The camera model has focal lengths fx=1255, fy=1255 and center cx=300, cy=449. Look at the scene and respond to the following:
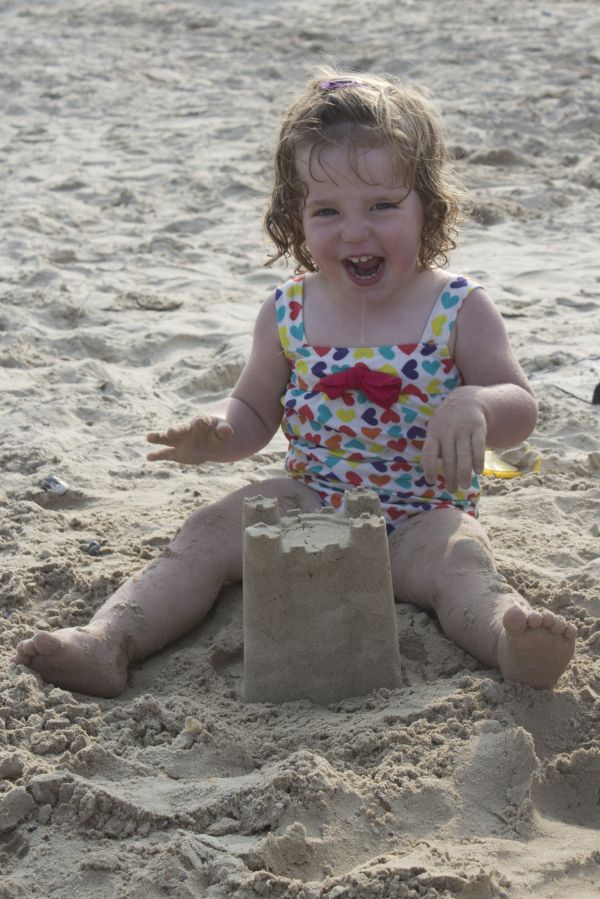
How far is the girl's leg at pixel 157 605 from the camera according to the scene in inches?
95.0

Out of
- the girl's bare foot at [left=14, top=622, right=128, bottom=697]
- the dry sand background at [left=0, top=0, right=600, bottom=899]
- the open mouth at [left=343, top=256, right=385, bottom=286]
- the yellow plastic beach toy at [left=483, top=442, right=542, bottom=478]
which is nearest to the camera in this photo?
the dry sand background at [left=0, top=0, right=600, bottom=899]

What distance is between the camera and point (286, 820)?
6.32 ft

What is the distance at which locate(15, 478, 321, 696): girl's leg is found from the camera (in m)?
2.41

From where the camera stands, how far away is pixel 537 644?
2201 mm

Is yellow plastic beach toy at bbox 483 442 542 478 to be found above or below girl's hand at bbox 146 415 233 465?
below

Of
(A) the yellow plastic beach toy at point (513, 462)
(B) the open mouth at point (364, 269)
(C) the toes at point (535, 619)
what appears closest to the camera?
(C) the toes at point (535, 619)

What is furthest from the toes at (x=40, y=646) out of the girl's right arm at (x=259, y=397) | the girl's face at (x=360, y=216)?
the girl's face at (x=360, y=216)

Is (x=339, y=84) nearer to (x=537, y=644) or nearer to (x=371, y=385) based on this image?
(x=371, y=385)

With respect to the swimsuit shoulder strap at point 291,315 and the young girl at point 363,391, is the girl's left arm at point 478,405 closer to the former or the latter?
the young girl at point 363,391

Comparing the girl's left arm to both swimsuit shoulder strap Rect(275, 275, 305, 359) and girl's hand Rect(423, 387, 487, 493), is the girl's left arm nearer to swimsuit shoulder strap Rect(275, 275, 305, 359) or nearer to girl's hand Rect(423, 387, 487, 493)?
girl's hand Rect(423, 387, 487, 493)

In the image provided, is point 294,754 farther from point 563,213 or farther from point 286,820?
point 563,213

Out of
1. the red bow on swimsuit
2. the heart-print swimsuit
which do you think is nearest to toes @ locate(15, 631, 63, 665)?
the heart-print swimsuit

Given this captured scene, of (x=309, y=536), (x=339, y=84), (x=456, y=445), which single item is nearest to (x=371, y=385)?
(x=456, y=445)

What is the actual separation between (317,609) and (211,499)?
106cm
